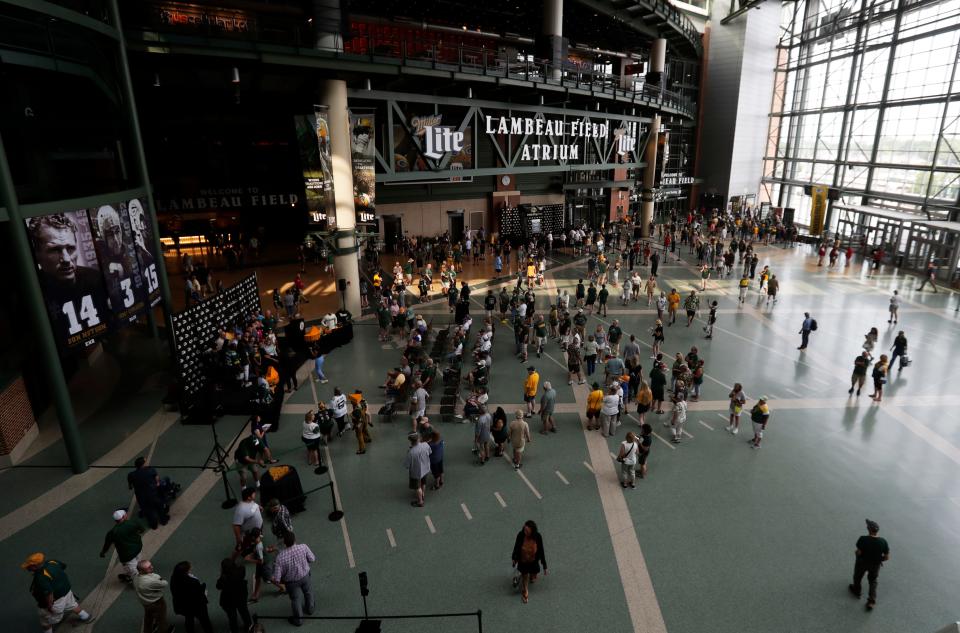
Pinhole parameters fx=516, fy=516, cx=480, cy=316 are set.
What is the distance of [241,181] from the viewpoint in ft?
103

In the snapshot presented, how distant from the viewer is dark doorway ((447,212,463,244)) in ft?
117

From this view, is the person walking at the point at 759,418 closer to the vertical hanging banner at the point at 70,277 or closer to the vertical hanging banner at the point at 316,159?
the vertical hanging banner at the point at 70,277

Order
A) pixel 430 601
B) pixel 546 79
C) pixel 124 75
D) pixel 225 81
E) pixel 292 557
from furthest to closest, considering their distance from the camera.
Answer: pixel 546 79 < pixel 225 81 < pixel 124 75 < pixel 430 601 < pixel 292 557

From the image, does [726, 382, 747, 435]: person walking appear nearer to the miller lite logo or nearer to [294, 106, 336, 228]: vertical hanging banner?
[294, 106, 336, 228]: vertical hanging banner

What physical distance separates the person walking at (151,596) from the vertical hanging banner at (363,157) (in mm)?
16047

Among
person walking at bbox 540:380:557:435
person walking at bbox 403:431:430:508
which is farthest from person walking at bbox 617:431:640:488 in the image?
person walking at bbox 403:431:430:508

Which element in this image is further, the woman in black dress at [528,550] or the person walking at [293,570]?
the woman in black dress at [528,550]

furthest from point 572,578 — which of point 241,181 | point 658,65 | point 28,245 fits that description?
point 658,65

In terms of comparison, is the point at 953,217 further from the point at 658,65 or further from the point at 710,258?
the point at 658,65

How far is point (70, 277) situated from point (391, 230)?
23.3 meters

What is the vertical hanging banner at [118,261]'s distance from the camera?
1225 cm

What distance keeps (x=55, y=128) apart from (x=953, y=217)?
147 feet

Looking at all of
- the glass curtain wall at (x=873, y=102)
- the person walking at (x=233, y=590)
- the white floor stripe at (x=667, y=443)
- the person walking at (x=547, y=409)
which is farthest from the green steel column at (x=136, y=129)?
the glass curtain wall at (x=873, y=102)

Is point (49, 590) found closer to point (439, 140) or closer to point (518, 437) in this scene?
point (518, 437)
